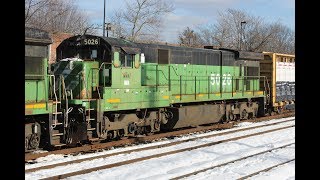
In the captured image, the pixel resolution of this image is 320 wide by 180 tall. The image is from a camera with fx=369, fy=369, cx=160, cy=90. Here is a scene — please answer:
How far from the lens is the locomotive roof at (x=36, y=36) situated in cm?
946

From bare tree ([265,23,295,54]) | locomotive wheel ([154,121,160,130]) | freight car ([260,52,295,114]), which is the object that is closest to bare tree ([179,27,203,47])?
bare tree ([265,23,295,54])

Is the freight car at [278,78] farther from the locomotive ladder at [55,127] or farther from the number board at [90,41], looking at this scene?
the locomotive ladder at [55,127]

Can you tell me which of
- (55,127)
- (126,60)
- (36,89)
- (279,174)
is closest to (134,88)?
(126,60)

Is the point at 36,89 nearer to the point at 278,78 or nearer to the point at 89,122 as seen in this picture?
the point at 89,122

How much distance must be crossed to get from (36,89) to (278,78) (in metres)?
17.1

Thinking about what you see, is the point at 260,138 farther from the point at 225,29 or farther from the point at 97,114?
the point at 225,29

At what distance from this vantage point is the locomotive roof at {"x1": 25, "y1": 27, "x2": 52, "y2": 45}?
9.46m

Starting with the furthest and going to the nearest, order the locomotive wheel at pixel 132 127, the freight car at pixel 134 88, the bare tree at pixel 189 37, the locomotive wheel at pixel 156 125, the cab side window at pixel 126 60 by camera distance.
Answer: the bare tree at pixel 189 37 < the locomotive wheel at pixel 156 125 < the locomotive wheel at pixel 132 127 < the cab side window at pixel 126 60 < the freight car at pixel 134 88

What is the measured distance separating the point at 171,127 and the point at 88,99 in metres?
4.60

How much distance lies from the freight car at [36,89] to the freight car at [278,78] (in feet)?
51.1

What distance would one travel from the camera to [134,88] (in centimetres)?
1289

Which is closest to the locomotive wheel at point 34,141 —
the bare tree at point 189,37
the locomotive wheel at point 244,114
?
the locomotive wheel at point 244,114

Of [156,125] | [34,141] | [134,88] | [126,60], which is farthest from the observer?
[156,125]
